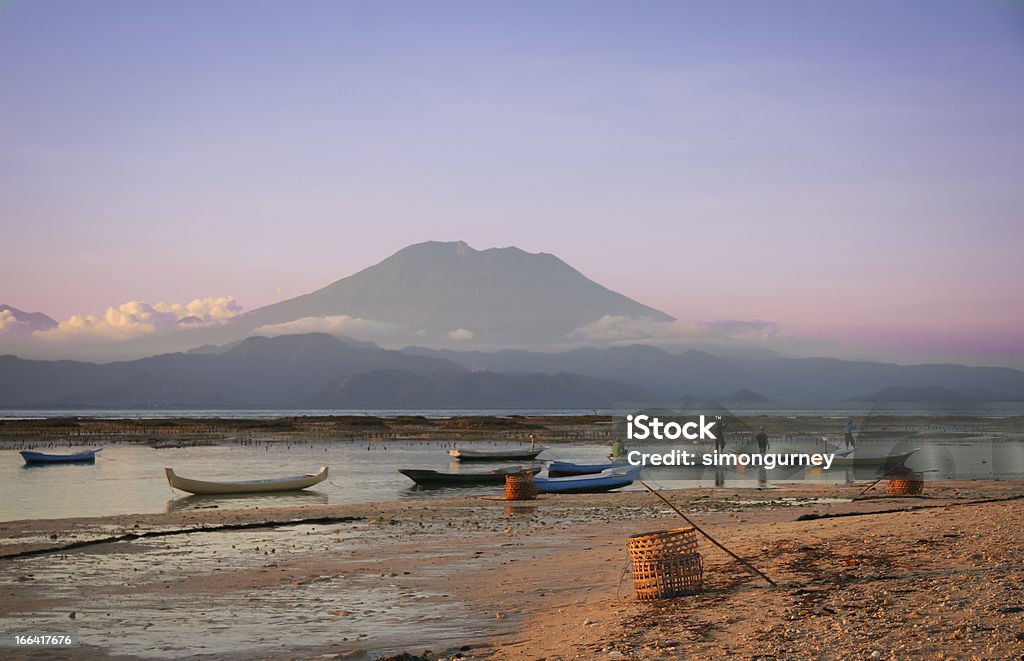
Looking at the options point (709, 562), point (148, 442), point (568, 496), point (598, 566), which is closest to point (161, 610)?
point (598, 566)

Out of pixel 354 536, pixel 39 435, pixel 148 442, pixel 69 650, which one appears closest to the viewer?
pixel 69 650

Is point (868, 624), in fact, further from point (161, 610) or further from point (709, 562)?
point (161, 610)

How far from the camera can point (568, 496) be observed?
31.6 meters

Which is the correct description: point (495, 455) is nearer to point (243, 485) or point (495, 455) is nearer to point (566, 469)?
point (566, 469)

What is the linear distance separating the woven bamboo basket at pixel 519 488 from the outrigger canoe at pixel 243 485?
30.4ft

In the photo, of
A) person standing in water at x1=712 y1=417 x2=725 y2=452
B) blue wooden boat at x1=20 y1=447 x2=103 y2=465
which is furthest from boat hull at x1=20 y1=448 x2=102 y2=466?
person standing in water at x1=712 y1=417 x2=725 y2=452

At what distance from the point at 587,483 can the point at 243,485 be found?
12.5 metres

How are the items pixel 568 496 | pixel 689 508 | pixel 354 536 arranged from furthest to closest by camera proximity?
1. pixel 568 496
2. pixel 689 508
3. pixel 354 536

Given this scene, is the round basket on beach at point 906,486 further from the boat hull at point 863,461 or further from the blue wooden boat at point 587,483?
the boat hull at point 863,461

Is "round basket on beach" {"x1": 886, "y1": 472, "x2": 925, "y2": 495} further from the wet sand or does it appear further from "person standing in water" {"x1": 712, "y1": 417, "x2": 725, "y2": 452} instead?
"person standing in water" {"x1": 712, "y1": 417, "x2": 725, "y2": 452}

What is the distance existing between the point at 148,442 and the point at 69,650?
67121 mm

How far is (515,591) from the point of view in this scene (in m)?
14.3

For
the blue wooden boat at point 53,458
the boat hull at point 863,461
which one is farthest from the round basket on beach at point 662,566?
the blue wooden boat at point 53,458

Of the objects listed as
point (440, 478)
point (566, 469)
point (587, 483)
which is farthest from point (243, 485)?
point (566, 469)
